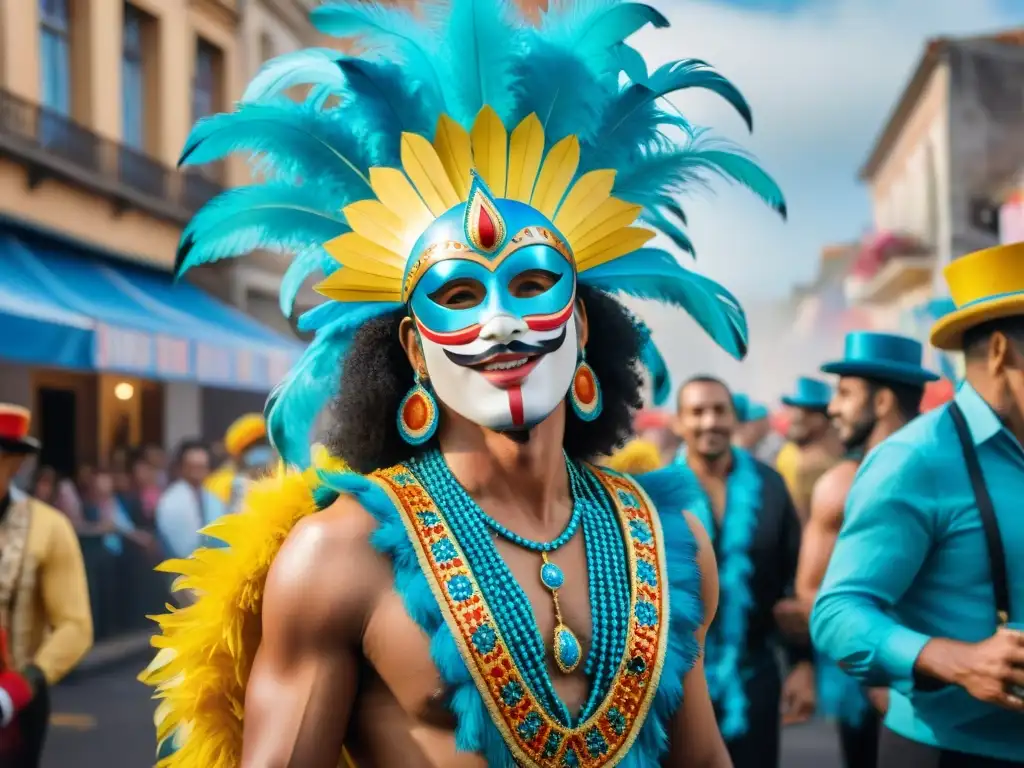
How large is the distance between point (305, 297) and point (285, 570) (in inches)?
31.1

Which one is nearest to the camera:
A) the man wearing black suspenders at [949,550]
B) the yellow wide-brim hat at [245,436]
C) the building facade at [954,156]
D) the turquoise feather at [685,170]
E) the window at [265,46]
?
the turquoise feather at [685,170]

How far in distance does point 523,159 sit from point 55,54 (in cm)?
1026

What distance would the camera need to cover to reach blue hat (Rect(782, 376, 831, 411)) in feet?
22.4

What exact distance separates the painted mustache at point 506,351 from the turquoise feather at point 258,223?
409 mm

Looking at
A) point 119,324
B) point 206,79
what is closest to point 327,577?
point 119,324

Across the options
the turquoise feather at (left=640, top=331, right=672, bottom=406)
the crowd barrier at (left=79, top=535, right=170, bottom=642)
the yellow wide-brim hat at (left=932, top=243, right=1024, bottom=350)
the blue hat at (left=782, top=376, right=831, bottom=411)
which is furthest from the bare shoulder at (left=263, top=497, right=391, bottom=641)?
the crowd barrier at (left=79, top=535, right=170, bottom=642)

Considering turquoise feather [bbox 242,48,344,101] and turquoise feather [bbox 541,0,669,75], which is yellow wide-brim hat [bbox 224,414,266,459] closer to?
turquoise feather [bbox 242,48,344,101]

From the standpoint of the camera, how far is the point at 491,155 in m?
2.20

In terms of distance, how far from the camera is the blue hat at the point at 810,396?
682 centimetres

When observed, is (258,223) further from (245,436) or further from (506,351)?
(245,436)

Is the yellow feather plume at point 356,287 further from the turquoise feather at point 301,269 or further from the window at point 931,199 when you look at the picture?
the window at point 931,199

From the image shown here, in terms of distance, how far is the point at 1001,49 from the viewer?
1742 centimetres

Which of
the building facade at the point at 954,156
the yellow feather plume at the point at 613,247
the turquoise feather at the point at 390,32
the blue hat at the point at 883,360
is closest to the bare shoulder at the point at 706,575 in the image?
the yellow feather plume at the point at 613,247

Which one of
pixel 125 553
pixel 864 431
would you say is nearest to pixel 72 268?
pixel 125 553
